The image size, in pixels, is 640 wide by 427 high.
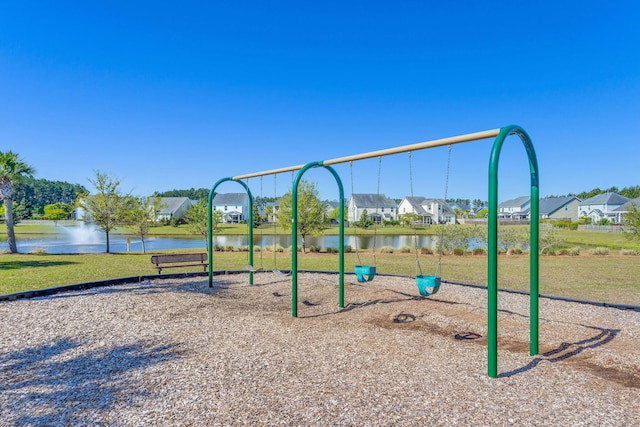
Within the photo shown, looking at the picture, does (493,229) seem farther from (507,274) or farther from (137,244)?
(137,244)

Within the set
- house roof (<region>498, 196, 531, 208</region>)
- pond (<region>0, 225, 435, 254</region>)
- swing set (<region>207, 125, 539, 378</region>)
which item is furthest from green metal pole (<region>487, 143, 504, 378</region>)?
house roof (<region>498, 196, 531, 208</region>)

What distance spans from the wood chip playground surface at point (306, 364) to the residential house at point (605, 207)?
65.1 m

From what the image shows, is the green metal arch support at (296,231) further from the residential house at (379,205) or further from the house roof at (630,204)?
the residential house at (379,205)

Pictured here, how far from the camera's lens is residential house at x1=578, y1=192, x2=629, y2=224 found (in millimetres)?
59031

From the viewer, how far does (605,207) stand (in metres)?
60.5

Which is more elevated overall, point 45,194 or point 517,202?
point 45,194

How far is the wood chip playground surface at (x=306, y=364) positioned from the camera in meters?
3.22

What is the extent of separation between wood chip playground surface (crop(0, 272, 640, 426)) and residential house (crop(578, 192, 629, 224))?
65.1m

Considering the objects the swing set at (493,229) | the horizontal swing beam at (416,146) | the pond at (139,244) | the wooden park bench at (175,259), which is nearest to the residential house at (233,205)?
the pond at (139,244)

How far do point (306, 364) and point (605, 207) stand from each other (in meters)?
72.6

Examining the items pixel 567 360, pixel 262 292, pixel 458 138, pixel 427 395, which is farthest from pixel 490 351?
pixel 262 292

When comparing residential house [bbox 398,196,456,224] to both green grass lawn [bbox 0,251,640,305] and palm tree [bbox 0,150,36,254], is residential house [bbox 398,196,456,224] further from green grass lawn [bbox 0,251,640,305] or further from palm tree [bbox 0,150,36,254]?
palm tree [bbox 0,150,36,254]

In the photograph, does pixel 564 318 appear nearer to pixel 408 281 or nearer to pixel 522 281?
pixel 408 281

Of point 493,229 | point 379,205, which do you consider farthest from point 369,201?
point 493,229
